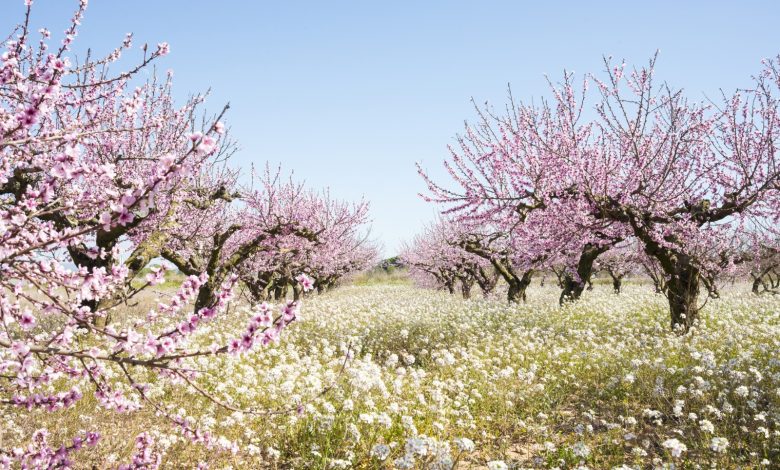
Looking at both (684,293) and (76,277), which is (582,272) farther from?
(76,277)

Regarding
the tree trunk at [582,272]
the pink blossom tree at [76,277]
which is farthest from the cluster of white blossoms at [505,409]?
the tree trunk at [582,272]

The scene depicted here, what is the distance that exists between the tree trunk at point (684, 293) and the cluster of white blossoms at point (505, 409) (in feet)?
2.27


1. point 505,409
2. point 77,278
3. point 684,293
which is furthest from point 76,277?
point 684,293

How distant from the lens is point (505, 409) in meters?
7.57

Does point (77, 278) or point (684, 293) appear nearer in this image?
point (77, 278)

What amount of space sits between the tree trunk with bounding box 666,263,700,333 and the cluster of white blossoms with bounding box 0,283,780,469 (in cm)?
69

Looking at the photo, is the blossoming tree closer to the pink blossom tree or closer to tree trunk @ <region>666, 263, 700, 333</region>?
the pink blossom tree

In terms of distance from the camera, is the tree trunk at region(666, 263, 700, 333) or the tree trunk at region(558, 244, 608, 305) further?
the tree trunk at region(558, 244, 608, 305)

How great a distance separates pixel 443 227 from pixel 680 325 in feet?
73.9

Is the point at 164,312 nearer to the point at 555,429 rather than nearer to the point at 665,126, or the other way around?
the point at 555,429

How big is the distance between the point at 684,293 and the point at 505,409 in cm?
763

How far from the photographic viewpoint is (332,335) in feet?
45.1

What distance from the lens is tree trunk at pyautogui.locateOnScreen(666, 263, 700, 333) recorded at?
12.4 m

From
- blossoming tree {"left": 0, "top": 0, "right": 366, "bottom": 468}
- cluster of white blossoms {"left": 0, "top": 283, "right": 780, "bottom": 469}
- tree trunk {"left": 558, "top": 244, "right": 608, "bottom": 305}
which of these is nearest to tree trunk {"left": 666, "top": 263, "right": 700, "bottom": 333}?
cluster of white blossoms {"left": 0, "top": 283, "right": 780, "bottom": 469}
